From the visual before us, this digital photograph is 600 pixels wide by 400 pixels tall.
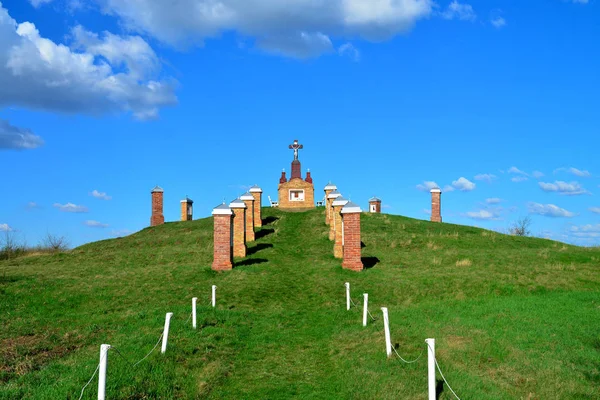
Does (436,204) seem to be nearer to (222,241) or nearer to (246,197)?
(246,197)

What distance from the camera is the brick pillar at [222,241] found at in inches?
888

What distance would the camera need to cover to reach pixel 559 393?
8.91 meters

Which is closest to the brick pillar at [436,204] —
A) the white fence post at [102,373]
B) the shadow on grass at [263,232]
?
the shadow on grass at [263,232]

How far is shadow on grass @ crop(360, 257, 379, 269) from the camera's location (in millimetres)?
23931

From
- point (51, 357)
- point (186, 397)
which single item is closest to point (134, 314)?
point (51, 357)

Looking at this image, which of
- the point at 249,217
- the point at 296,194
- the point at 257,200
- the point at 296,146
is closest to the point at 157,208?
the point at 296,194

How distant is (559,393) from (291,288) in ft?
39.5

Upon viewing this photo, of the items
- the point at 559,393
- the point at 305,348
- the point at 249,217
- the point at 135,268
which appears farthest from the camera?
the point at 249,217

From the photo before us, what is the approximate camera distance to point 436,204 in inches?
1742

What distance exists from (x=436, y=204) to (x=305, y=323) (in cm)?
3151

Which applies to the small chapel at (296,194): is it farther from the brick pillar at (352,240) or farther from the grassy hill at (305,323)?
the brick pillar at (352,240)

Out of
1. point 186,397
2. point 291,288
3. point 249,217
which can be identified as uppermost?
point 249,217

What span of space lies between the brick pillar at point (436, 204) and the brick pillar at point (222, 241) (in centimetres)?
2641

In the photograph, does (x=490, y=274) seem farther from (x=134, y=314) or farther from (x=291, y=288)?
(x=134, y=314)
